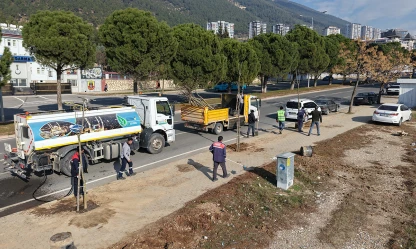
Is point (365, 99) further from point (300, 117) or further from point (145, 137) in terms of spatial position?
point (145, 137)

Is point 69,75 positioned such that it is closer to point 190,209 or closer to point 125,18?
point 125,18

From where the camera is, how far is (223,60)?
33.4m

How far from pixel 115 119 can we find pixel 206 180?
16.1ft

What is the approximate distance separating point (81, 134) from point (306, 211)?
337 inches

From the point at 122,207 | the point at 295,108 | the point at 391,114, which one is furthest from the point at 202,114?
the point at 391,114

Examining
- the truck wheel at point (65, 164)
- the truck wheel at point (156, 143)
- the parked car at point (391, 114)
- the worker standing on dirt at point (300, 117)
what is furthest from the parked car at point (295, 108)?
the truck wheel at point (65, 164)

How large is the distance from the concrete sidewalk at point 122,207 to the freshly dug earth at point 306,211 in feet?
1.71

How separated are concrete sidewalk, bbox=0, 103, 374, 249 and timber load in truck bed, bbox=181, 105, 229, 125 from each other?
Answer: 4.05 meters

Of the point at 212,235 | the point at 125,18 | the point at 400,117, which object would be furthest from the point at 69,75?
the point at 212,235

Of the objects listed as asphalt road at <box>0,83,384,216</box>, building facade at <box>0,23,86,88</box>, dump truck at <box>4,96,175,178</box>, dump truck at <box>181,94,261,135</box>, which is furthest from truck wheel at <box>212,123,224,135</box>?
building facade at <box>0,23,86,88</box>

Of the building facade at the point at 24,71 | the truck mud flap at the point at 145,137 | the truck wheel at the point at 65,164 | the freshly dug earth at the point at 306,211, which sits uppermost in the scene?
the building facade at the point at 24,71

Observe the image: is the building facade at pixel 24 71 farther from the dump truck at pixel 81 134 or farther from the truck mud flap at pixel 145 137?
the truck mud flap at pixel 145 137

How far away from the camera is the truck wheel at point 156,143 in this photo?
49.3 feet

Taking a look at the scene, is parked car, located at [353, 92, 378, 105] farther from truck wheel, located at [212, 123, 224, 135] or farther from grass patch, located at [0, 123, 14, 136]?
grass patch, located at [0, 123, 14, 136]
